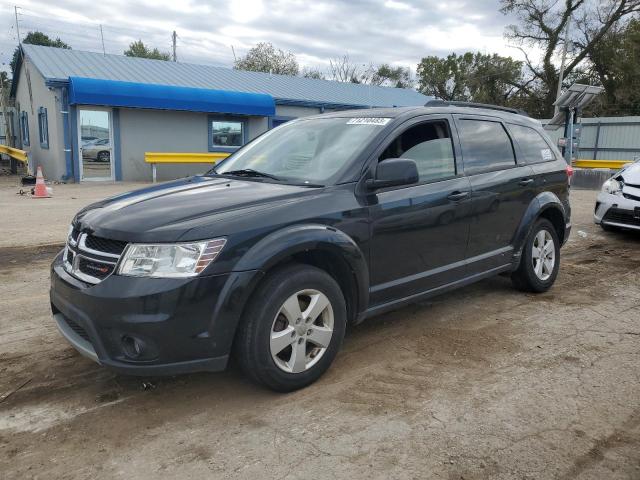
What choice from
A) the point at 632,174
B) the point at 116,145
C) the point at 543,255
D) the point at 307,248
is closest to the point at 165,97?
the point at 116,145

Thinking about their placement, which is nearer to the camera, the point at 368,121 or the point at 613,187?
the point at 368,121

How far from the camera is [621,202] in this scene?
27.1 ft

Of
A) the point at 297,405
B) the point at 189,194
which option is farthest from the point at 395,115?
the point at 297,405

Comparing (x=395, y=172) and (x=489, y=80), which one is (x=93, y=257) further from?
(x=489, y=80)

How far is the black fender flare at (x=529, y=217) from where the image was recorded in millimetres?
5031

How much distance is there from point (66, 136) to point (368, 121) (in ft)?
49.5

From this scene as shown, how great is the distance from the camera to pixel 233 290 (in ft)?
9.62

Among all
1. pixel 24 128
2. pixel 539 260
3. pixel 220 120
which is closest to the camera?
pixel 539 260

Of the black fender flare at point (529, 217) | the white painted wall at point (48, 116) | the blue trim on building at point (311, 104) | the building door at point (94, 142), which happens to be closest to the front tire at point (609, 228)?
the black fender flare at point (529, 217)

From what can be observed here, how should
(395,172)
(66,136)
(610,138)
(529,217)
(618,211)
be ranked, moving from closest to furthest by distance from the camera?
(395,172) → (529,217) → (618,211) → (66,136) → (610,138)

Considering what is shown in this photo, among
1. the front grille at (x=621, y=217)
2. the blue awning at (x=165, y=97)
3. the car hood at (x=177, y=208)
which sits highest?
the blue awning at (x=165, y=97)

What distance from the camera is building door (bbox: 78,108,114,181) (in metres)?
16.9

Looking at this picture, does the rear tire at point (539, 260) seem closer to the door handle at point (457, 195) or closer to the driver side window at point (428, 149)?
the door handle at point (457, 195)

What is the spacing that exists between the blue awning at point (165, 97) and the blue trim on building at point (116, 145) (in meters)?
0.81
